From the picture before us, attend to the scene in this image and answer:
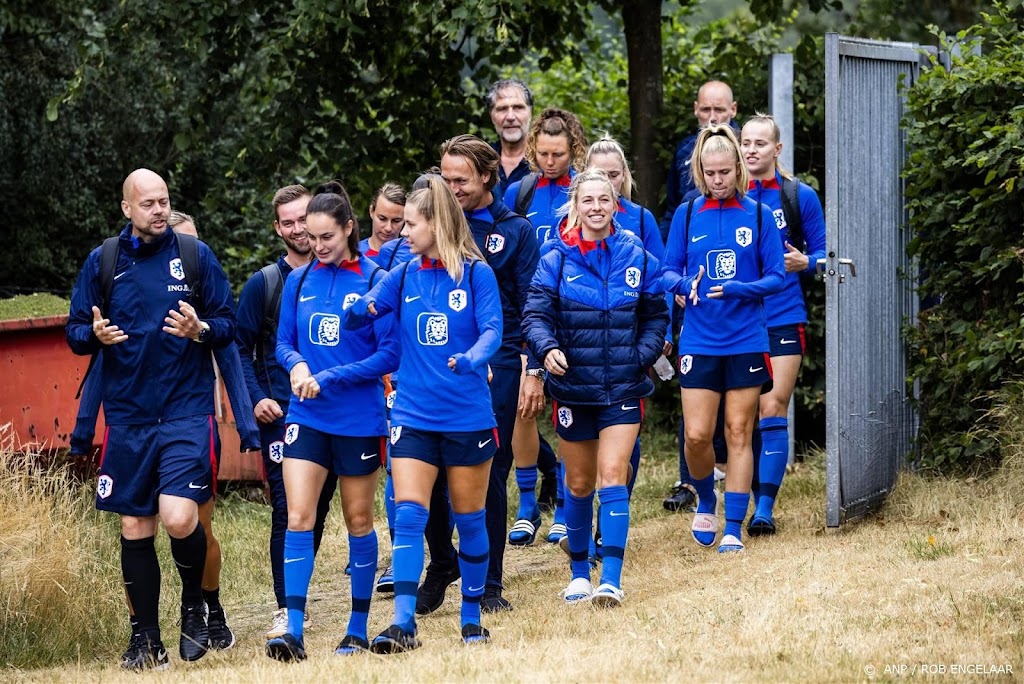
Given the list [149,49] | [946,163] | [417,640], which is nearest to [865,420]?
[946,163]

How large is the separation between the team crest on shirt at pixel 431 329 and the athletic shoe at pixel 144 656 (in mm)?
1786

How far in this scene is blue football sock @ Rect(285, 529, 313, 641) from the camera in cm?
619

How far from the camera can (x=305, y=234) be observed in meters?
7.28

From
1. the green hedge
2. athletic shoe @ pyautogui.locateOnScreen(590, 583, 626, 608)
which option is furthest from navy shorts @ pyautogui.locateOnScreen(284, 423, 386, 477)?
the green hedge

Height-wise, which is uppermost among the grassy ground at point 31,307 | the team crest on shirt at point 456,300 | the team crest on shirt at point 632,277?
the team crest on shirt at point 632,277

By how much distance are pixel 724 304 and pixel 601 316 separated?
136 cm

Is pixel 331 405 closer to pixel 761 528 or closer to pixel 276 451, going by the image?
pixel 276 451

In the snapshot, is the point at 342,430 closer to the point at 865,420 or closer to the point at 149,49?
the point at 865,420

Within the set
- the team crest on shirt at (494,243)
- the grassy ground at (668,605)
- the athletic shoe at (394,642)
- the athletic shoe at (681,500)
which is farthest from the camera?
the athletic shoe at (681,500)

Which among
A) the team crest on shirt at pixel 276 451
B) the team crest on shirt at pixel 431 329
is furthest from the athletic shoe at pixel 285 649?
the team crest on shirt at pixel 431 329

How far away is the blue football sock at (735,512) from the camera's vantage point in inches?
322

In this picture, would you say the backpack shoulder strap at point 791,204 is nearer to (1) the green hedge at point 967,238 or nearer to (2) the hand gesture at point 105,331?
(1) the green hedge at point 967,238

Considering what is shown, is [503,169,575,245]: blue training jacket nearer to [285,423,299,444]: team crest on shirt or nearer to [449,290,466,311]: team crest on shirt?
[449,290,466,311]: team crest on shirt

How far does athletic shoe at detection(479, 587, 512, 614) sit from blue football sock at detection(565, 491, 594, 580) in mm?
365
